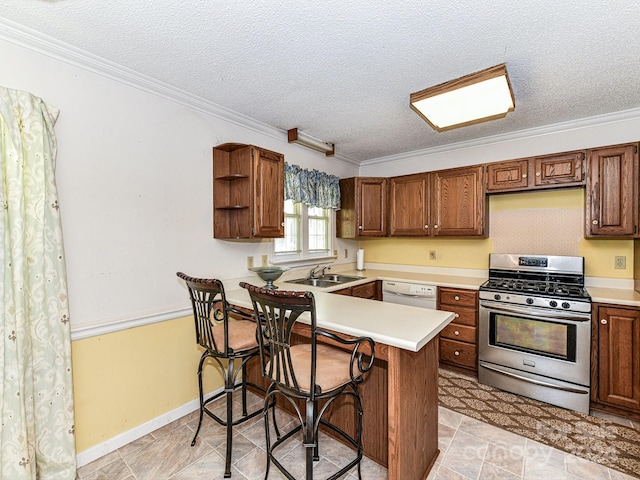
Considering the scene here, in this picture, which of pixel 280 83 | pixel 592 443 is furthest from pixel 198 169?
pixel 592 443

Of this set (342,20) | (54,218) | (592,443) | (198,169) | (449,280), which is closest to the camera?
(342,20)

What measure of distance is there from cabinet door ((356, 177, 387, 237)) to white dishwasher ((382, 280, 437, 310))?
0.74m

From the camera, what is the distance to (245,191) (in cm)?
264

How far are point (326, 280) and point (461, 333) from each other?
153cm

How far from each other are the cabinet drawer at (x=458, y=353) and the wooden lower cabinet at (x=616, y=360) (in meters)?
0.89

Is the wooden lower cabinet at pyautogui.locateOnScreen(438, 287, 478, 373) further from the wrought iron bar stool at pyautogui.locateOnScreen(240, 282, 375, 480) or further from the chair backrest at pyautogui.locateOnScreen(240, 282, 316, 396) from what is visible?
the chair backrest at pyautogui.locateOnScreen(240, 282, 316, 396)

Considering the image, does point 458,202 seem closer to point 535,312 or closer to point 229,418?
point 535,312

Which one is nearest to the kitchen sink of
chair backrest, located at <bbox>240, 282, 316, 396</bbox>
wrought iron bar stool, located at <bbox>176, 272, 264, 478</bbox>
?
wrought iron bar stool, located at <bbox>176, 272, 264, 478</bbox>

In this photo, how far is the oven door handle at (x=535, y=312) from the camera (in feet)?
7.98

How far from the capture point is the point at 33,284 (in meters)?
1.64

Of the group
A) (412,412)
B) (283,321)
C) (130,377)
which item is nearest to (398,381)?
(412,412)

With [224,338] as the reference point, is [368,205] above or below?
above

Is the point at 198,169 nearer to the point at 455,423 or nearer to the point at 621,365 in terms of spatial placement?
the point at 455,423

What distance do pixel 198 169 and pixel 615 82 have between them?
325 cm
